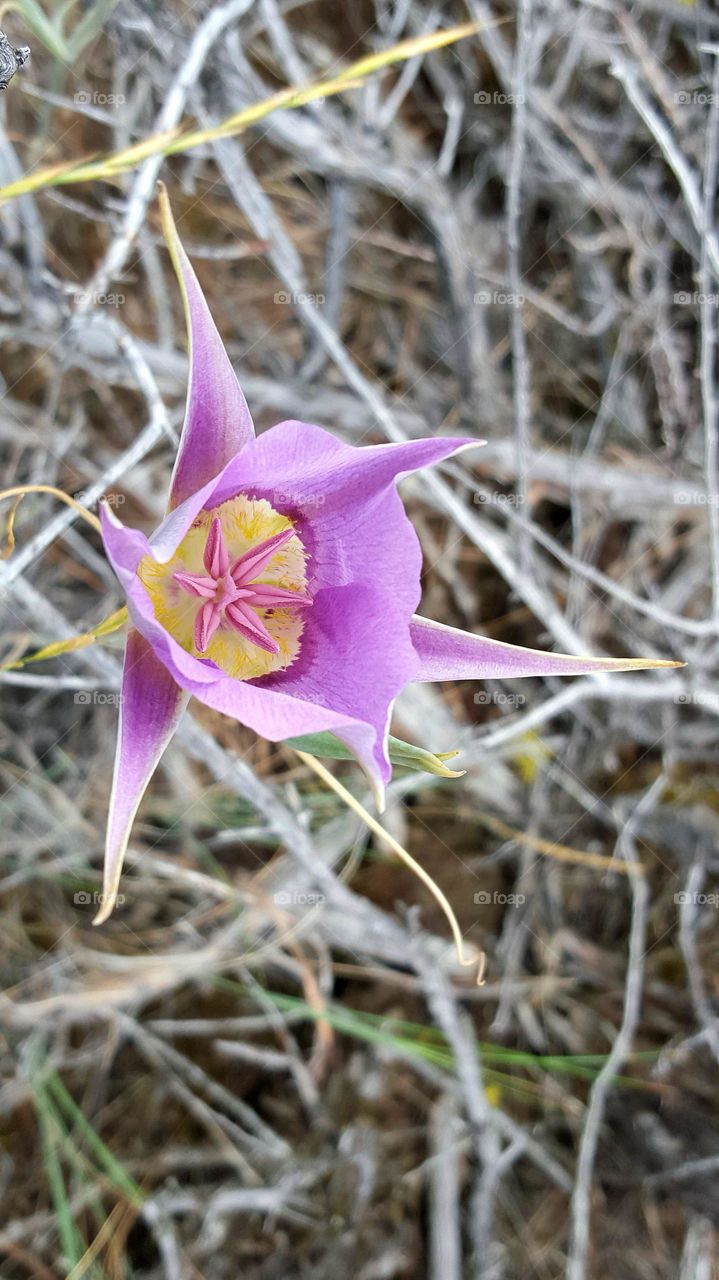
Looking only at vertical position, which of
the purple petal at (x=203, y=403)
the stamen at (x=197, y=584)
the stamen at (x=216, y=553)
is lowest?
the stamen at (x=197, y=584)

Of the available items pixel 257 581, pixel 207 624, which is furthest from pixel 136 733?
pixel 257 581

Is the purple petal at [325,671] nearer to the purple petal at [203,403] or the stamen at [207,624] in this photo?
the stamen at [207,624]

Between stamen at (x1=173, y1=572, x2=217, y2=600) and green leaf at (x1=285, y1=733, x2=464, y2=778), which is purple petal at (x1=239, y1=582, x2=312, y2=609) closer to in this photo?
stamen at (x1=173, y1=572, x2=217, y2=600)

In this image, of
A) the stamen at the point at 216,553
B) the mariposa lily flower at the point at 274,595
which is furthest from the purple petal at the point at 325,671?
the stamen at the point at 216,553

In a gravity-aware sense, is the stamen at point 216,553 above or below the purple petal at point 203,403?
below

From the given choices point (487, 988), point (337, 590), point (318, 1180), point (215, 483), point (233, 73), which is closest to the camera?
point (215, 483)

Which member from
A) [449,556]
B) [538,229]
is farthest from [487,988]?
[538,229]

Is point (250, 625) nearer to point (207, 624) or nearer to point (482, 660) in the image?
point (207, 624)

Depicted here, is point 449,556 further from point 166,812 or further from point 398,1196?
point 398,1196
